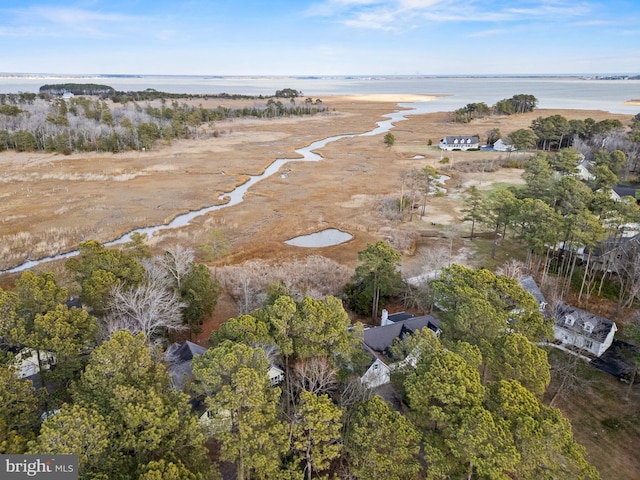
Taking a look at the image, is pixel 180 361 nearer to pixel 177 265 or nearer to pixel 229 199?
pixel 177 265

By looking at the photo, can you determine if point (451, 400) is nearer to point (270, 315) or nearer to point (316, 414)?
point (316, 414)

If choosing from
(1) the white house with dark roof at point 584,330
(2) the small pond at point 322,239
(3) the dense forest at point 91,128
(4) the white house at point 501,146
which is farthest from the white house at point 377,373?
(3) the dense forest at point 91,128

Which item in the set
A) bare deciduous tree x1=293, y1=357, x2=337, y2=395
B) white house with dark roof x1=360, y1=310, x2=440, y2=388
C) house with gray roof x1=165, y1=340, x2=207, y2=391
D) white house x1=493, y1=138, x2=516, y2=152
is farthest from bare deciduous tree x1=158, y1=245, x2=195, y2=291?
white house x1=493, y1=138, x2=516, y2=152

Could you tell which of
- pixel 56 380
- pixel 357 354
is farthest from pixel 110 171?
pixel 357 354

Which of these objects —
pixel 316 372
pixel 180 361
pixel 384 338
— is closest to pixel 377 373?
pixel 384 338

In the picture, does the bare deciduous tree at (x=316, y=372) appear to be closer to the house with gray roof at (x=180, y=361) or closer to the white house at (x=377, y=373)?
the white house at (x=377, y=373)

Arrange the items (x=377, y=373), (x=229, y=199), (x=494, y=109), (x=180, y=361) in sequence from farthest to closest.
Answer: (x=494, y=109) < (x=229, y=199) < (x=180, y=361) < (x=377, y=373)

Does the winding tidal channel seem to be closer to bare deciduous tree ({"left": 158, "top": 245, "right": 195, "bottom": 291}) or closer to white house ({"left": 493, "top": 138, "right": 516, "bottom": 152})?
bare deciduous tree ({"left": 158, "top": 245, "right": 195, "bottom": 291})
